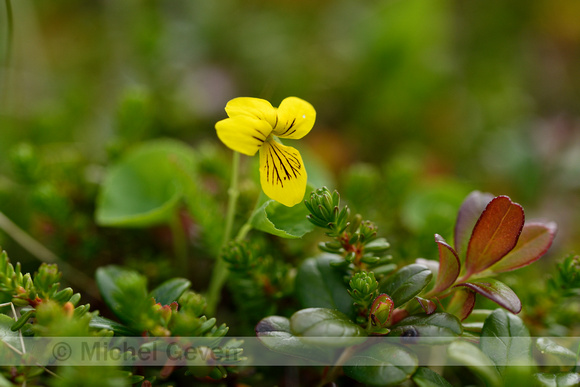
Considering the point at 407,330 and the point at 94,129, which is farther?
the point at 94,129

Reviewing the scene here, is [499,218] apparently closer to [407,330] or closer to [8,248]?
[407,330]

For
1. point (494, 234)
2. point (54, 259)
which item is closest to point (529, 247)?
point (494, 234)

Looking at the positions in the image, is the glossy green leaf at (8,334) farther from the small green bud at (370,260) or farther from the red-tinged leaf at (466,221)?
the red-tinged leaf at (466,221)

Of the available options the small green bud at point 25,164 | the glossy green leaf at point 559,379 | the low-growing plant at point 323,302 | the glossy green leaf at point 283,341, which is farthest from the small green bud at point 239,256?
the small green bud at point 25,164

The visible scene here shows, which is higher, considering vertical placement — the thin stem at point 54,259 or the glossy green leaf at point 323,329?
the glossy green leaf at point 323,329

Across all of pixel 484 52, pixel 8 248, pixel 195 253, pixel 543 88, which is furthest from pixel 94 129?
pixel 543 88

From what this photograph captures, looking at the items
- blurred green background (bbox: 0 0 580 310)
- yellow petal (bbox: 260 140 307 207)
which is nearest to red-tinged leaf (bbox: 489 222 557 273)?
yellow petal (bbox: 260 140 307 207)

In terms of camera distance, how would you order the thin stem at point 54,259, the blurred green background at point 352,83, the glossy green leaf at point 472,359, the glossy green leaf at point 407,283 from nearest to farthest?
1. the glossy green leaf at point 472,359
2. the glossy green leaf at point 407,283
3. the thin stem at point 54,259
4. the blurred green background at point 352,83
